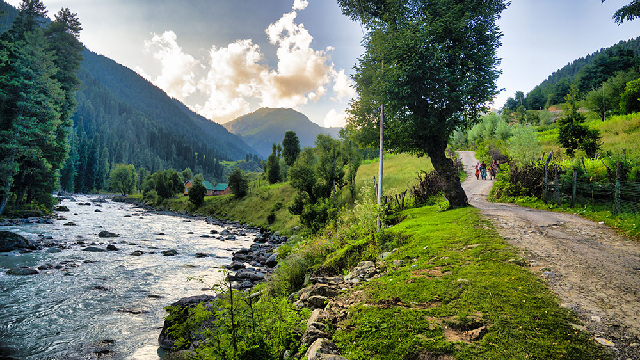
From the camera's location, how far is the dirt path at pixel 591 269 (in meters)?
4.07

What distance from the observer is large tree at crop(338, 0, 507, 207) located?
13773 mm

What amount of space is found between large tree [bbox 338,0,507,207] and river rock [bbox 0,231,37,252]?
1045 inches

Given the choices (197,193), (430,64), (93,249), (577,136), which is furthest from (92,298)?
(197,193)

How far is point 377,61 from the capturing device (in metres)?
15.7

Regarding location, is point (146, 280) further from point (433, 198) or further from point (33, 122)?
point (33, 122)

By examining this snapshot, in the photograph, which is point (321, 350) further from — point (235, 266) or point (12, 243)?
point (12, 243)

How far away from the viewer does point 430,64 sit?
44.4ft

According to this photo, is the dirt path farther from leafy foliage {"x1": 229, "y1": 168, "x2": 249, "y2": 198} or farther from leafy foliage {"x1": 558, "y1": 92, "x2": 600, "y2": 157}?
leafy foliage {"x1": 229, "y1": 168, "x2": 249, "y2": 198}

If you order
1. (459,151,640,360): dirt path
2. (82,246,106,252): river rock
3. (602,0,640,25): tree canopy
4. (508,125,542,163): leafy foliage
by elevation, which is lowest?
(82,246,106,252): river rock

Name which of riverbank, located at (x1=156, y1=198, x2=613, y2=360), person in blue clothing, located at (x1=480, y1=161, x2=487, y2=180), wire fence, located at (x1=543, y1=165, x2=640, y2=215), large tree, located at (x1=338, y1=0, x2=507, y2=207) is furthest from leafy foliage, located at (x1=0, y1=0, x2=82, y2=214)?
person in blue clothing, located at (x1=480, y1=161, x2=487, y2=180)

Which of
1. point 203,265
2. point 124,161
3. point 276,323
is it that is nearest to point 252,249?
point 203,265

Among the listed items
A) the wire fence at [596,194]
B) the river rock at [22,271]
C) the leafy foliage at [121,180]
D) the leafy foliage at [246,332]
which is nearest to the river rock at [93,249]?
the river rock at [22,271]

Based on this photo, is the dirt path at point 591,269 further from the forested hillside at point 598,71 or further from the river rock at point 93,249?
the forested hillside at point 598,71

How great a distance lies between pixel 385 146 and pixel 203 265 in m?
15.9
